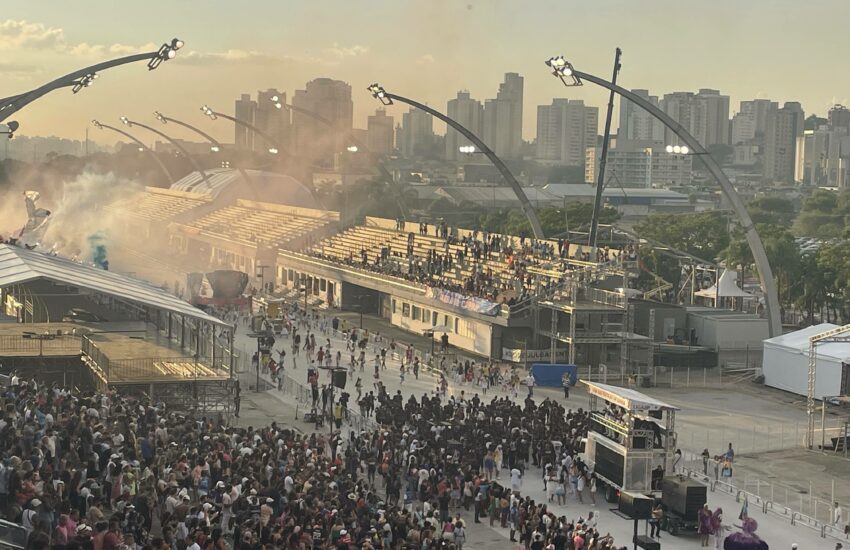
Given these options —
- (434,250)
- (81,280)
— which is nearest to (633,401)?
(81,280)

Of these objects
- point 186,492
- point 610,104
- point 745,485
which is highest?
point 610,104

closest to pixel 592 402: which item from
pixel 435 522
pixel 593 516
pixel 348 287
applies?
pixel 593 516

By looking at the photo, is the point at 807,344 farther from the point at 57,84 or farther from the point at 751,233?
the point at 57,84

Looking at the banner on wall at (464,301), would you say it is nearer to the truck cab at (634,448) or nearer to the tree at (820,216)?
the truck cab at (634,448)

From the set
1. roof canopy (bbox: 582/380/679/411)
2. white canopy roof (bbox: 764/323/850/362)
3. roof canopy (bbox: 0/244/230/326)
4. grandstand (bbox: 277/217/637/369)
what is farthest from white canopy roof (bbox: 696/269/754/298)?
roof canopy (bbox: 582/380/679/411)

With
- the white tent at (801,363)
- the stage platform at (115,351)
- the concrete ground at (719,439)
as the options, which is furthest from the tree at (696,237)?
the stage platform at (115,351)

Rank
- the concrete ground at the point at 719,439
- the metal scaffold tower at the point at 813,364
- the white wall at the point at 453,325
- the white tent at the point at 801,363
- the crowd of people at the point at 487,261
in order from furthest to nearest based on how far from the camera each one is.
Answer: the crowd of people at the point at 487,261 < the white wall at the point at 453,325 < the white tent at the point at 801,363 < the metal scaffold tower at the point at 813,364 < the concrete ground at the point at 719,439

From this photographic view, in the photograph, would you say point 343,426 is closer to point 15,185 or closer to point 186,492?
point 186,492
